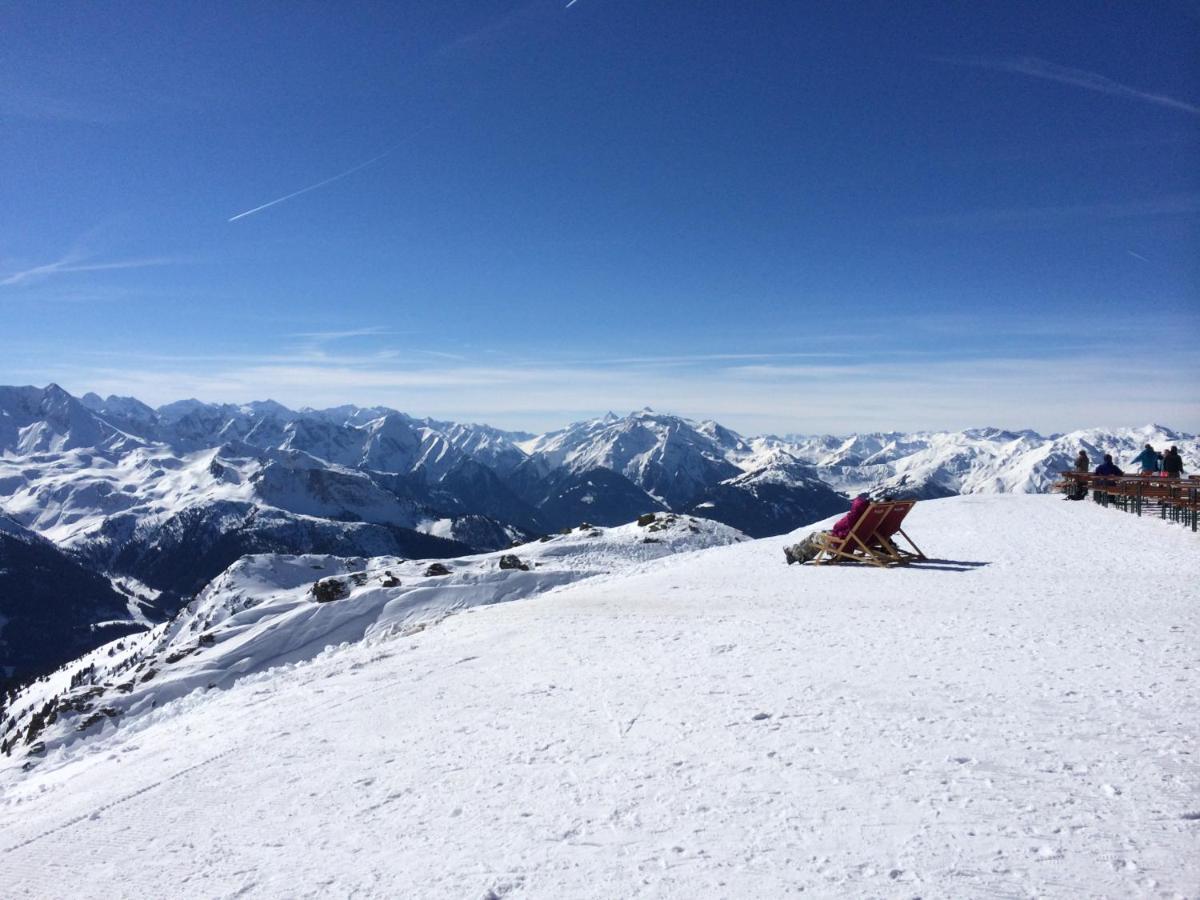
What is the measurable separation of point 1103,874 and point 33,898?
9.74 meters

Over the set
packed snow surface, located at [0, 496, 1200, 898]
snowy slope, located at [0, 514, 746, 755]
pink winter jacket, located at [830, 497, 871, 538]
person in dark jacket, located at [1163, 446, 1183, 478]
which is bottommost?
snowy slope, located at [0, 514, 746, 755]

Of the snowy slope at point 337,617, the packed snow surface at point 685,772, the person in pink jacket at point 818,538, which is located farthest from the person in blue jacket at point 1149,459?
the packed snow surface at point 685,772

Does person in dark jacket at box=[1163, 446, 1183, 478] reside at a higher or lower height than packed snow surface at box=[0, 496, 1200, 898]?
higher

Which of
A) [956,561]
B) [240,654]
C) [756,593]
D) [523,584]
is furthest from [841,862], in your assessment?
[240,654]

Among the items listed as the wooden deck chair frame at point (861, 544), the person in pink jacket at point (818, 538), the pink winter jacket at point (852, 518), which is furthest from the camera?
the person in pink jacket at point (818, 538)

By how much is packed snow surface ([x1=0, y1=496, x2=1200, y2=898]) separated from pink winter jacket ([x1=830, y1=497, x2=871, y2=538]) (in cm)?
739

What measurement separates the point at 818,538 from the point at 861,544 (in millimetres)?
1785

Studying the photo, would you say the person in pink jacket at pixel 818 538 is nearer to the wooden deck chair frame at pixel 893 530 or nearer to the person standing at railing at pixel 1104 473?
the wooden deck chair frame at pixel 893 530

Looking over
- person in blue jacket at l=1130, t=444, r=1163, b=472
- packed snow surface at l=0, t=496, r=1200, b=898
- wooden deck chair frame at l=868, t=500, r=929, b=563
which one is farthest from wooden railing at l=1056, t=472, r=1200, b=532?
packed snow surface at l=0, t=496, r=1200, b=898

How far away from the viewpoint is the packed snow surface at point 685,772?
19.0ft

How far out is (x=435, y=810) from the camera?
285 inches

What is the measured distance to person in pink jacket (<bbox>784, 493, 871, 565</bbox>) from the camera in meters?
22.6

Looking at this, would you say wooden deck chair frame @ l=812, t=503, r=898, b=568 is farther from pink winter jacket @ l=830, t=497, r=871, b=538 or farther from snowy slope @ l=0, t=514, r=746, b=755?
snowy slope @ l=0, t=514, r=746, b=755

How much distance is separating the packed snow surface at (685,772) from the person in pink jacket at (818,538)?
7493 millimetres
